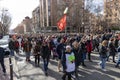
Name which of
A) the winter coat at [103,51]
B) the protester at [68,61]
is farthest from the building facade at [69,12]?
the protester at [68,61]

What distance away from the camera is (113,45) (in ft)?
58.3

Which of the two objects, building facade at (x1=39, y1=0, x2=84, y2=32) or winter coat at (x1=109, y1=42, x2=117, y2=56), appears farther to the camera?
building facade at (x1=39, y1=0, x2=84, y2=32)

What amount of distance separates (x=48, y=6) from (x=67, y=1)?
1273 inches

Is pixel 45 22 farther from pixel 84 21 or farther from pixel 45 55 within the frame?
pixel 45 55

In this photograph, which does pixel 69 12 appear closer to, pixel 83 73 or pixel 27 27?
pixel 83 73

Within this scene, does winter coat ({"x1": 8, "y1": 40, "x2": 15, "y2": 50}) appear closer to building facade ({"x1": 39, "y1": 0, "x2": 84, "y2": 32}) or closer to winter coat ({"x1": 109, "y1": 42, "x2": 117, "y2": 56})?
winter coat ({"x1": 109, "y1": 42, "x2": 117, "y2": 56})

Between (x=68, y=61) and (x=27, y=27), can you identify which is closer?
(x=68, y=61)

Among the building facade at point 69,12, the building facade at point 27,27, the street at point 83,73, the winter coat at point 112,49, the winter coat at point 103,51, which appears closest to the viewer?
the street at point 83,73

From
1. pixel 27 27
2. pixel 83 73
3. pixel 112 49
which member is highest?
pixel 27 27

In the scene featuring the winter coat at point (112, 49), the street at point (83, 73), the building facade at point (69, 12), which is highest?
the building facade at point (69, 12)

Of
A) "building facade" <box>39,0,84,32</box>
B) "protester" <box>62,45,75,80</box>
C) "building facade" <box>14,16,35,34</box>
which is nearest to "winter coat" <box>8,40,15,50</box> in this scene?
"protester" <box>62,45,75,80</box>

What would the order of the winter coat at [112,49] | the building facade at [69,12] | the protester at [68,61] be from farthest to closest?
the building facade at [69,12] < the winter coat at [112,49] < the protester at [68,61]

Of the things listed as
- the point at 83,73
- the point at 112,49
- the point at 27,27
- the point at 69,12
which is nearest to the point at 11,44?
the point at 112,49

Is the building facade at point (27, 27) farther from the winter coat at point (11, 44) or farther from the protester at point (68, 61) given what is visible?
the protester at point (68, 61)
